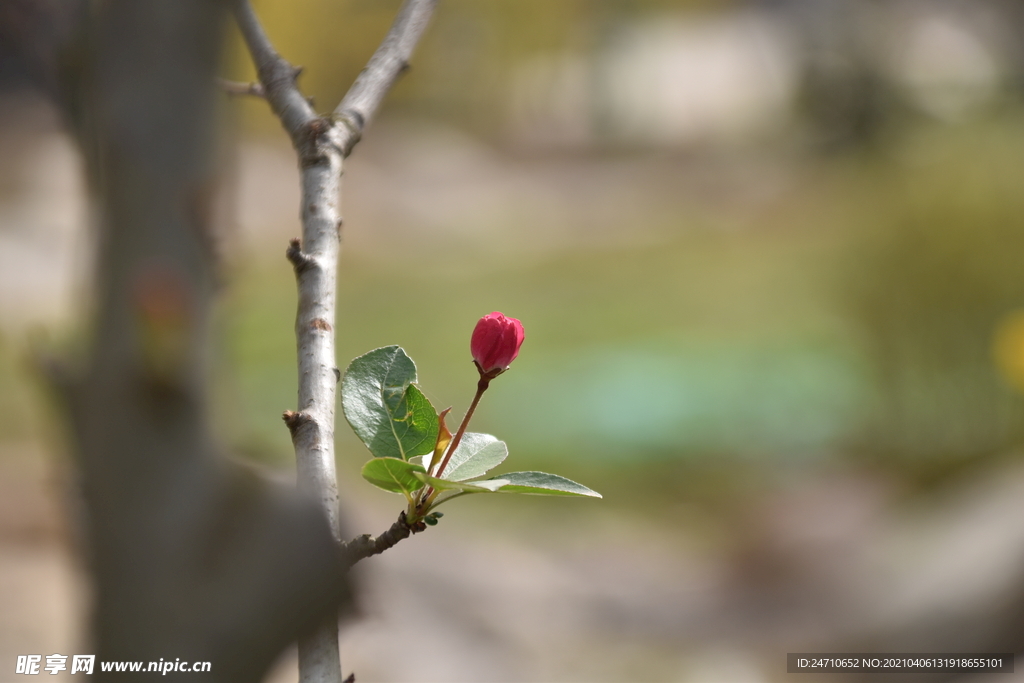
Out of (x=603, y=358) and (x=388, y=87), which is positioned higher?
(x=603, y=358)

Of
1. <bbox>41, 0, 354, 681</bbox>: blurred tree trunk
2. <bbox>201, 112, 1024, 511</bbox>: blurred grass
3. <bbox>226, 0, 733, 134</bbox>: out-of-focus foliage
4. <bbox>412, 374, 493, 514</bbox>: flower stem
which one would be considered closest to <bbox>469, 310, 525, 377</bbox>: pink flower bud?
<bbox>412, 374, 493, 514</bbox>: flower stem

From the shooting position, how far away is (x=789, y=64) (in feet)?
37.5

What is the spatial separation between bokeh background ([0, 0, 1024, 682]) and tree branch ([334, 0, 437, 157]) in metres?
0.08

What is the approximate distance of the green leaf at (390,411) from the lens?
502 mm

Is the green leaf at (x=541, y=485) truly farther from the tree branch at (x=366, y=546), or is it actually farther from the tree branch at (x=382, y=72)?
the tree branch at (x=382, y=72)

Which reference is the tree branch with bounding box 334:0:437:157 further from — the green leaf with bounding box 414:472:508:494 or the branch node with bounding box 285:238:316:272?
the green leaf with bounding box 414:472:508:494

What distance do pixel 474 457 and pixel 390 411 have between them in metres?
0.06

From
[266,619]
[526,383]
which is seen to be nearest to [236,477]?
[266,619]

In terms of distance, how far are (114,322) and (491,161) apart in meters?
11.9

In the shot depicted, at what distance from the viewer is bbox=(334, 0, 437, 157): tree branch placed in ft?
1.93

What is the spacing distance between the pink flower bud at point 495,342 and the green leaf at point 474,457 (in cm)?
4

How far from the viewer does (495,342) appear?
51cm

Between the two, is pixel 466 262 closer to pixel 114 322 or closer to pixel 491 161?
pixel 491 161

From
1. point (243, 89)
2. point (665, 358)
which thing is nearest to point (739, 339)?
point (665, 358)
